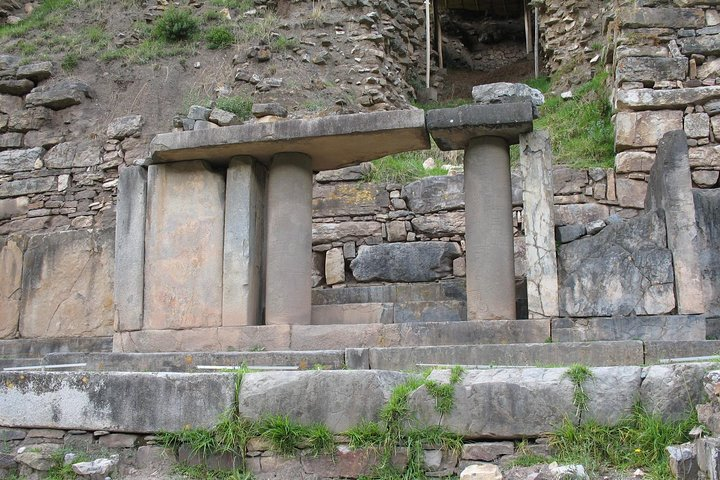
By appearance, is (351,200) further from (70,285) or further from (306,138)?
(306,138)

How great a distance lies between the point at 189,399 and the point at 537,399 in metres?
2.12

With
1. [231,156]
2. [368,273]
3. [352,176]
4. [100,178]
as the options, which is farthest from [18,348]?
[100,178]

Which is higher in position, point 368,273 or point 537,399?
point 368,273

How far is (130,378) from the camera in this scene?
501cm

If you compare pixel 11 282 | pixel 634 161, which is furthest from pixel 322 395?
pixel 634 161

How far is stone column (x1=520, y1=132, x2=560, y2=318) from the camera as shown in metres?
5.96

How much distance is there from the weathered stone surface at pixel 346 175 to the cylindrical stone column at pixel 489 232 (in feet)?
15.9

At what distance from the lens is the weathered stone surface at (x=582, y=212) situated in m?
10.2

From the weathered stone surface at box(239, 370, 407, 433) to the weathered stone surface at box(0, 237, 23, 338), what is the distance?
159 inches

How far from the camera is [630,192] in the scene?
1020 centimetres

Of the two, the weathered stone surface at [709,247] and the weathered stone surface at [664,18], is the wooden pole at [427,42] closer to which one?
the weathered stone surface at [664,18]

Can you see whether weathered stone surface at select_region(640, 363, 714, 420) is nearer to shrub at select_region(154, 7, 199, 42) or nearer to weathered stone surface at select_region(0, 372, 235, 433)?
weathered stone surface at select_region(0, 372, 235, 433)

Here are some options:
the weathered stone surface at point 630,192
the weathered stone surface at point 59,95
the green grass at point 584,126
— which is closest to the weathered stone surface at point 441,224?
the green grass at point 584,126

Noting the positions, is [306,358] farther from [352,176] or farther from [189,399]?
[352,176]
